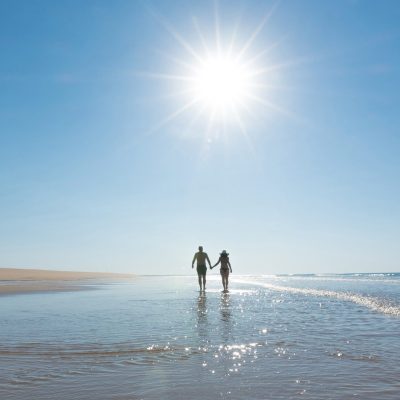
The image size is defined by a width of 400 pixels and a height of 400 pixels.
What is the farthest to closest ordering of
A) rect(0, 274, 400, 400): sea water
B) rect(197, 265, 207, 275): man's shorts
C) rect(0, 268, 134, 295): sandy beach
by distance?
rect(0, 268, 134, 295): sandy beach
rect(197, 265, 207, 275): man's shorts
rect(0, 274, 400, 400): sea water

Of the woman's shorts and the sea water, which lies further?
the woman's shorts

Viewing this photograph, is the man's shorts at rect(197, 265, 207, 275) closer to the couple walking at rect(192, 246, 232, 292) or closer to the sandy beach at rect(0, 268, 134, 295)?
the couple walking at rect(192, 246, 232, 292)

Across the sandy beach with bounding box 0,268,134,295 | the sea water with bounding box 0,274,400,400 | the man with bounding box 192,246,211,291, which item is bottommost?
the sea water with bounding box 0,274,400,400

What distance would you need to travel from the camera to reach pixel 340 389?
518 cm

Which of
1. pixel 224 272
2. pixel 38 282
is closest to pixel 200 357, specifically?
pixel 224 272

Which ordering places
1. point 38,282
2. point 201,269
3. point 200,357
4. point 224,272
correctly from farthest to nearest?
1. point 38,282
2. point 224,272
3. point 201,269
4. point 200,357

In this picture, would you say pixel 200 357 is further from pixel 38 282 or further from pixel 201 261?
pixel 38 282

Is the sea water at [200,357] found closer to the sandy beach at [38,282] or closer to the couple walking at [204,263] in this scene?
the couple walking at [204,263]

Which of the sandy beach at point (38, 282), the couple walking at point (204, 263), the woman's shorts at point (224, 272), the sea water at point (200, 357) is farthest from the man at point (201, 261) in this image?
the sea water at point (200, 357)

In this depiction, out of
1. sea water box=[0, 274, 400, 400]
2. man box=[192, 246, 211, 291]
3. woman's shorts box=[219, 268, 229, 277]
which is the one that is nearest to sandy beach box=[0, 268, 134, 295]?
man box=[192, 246, 211, 291]

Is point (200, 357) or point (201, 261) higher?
point (201, 261)

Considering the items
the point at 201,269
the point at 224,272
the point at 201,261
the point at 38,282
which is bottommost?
the point at 38,282

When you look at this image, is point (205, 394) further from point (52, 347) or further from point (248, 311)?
point (248, 311)

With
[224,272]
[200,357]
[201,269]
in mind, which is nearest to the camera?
[200,357]
